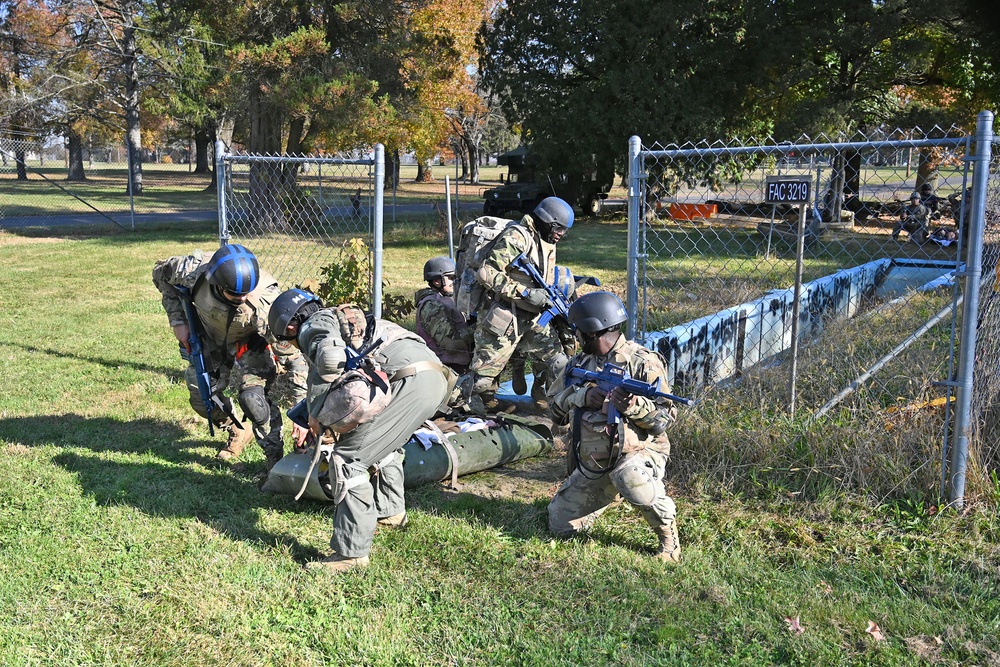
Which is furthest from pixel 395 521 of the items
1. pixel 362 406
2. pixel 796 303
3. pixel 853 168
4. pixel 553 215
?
pixel 853 168

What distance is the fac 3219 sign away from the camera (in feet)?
14.5

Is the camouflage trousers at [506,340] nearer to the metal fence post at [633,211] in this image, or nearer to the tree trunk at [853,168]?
the metal fence post at [633,211]

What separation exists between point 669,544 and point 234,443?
9.98ft

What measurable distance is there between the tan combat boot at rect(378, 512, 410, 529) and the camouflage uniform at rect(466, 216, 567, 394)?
67.9 inches

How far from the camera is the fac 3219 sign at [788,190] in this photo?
14.5 ft

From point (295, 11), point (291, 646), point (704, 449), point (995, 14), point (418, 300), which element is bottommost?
point (291, 646)

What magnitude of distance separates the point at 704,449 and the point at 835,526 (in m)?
0.86

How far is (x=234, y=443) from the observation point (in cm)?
562

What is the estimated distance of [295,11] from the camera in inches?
675

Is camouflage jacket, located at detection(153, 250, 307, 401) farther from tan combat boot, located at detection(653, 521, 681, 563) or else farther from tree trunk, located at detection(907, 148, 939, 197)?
tree trunk, located at detection(907, 148, 939, 197)

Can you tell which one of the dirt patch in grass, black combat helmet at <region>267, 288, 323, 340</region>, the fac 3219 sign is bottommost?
the dirt patch in grass

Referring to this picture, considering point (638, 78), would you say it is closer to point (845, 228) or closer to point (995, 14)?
point (845, 228)

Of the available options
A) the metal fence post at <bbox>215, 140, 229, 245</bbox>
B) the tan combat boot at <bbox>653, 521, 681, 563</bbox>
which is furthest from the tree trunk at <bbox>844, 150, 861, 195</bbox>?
the metal fence post at <bbox>215, 140, 229, 245</bbox>

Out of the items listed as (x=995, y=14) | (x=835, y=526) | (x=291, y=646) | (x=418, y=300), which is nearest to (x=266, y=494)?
(x=291, y=646)
